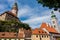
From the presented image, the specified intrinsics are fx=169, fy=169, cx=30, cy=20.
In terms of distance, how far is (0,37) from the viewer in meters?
73.1

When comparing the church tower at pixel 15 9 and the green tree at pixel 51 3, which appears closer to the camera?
the green tree at pixel 51 3

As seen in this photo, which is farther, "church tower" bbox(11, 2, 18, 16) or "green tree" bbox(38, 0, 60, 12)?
"church tower" bbox(11, 2, 18, 16)

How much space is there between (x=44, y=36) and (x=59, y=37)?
10.7m

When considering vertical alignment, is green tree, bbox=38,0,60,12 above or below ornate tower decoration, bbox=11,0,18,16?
below

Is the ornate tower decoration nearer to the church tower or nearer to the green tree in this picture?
the church tower

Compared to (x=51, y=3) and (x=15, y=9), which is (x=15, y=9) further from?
(x=51, y=3)

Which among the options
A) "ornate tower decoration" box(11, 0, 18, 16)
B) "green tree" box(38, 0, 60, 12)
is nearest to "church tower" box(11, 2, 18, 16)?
"ornate tower decoration" box(11, 0, 18, 16)

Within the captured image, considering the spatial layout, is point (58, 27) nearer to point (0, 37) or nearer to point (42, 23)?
point (42, 23)

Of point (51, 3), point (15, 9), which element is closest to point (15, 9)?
point (15, 9)

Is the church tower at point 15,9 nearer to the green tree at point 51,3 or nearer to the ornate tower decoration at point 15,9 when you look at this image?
the ornate tower decoration at point 15,9

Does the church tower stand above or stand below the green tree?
above

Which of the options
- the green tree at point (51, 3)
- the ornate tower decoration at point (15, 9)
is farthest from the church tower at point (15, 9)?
the green tree at point (51, 3)

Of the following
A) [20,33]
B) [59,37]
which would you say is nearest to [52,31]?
[59,37]

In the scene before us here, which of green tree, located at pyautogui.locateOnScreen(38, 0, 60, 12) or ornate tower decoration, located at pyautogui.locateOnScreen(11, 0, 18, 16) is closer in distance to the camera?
green tree, located at pyautogui.locateOnScreen(38, 0, 60, 12)
